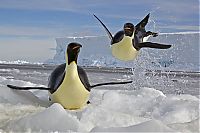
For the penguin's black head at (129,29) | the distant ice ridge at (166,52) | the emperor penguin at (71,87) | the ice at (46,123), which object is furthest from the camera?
the distant ice ridge at (166,52)

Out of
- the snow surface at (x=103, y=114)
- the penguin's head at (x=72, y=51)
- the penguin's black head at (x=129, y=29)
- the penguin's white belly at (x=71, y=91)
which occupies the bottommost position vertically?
the snow surface at (x=103, y=114)

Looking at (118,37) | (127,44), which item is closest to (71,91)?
(127,44)

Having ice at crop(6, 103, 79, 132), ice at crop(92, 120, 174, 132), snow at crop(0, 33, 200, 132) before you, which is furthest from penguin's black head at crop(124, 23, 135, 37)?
ice at crop(92, 120, 174, 132)

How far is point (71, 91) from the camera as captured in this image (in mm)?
5285

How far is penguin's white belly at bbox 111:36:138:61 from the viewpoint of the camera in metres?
6.56

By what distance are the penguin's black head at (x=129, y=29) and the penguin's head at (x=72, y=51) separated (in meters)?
1.76

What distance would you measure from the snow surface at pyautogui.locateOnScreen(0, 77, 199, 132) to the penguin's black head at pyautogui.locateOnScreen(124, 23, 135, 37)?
119 centimetres

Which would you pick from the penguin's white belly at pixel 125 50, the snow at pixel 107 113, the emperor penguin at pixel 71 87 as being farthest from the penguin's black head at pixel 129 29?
the emperor penguin at pixel 71 87

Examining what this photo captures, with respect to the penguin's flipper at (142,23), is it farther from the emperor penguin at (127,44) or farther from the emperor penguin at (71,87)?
the emperor penguin at (71,87)

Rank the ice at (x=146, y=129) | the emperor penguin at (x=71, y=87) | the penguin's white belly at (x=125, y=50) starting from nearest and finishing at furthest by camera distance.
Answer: the ice at (x=146, y=129) < the emperor penguin at (x=71, y=87) < the penguin's white belly at (x=125, y=50)

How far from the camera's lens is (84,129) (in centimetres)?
368

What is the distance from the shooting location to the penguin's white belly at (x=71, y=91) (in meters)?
5.27

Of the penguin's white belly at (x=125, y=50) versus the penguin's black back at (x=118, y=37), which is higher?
the penguin's black back at (x=118, y=37)

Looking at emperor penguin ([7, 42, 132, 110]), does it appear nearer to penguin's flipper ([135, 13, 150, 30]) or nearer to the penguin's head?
the penguin's head
